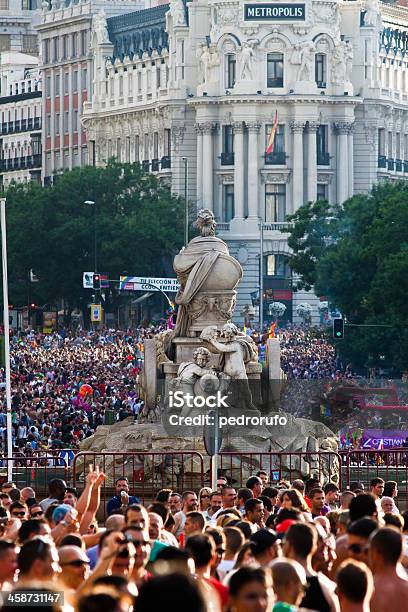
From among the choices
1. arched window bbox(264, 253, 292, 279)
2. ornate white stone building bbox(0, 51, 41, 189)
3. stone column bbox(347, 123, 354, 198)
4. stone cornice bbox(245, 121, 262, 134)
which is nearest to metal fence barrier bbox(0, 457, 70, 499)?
arched window bbox(264, 253, 292, 279)

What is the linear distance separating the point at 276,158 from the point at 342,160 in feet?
14.5

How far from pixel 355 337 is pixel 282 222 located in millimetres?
61349

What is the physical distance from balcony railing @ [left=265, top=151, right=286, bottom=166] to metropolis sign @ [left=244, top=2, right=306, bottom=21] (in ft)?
25.2

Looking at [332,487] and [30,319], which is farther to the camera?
[30,319]

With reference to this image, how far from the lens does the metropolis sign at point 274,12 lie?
16012cm

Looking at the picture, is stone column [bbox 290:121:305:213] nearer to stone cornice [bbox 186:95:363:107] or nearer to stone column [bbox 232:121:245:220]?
stone cornice [bbox 186:95:363:107]

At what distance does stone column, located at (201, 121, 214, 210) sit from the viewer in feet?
529

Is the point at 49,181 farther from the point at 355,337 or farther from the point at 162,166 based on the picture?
the point at 355,337

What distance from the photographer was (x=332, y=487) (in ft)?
93.1

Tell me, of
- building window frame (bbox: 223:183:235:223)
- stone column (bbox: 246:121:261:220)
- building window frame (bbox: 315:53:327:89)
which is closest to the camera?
stone column (bbox: 246:121:261:220)

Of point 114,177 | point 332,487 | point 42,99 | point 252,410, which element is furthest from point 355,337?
point 42,99

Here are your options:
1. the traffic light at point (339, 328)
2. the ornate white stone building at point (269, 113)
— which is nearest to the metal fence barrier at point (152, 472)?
the traffic light at point (339, 328)

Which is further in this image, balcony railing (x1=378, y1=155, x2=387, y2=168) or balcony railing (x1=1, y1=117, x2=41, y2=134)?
balcony railing (x1=1, y1=117, x2=41, y2=134)

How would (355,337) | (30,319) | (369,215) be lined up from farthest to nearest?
(30,319) → (369,215) → (355,337)
